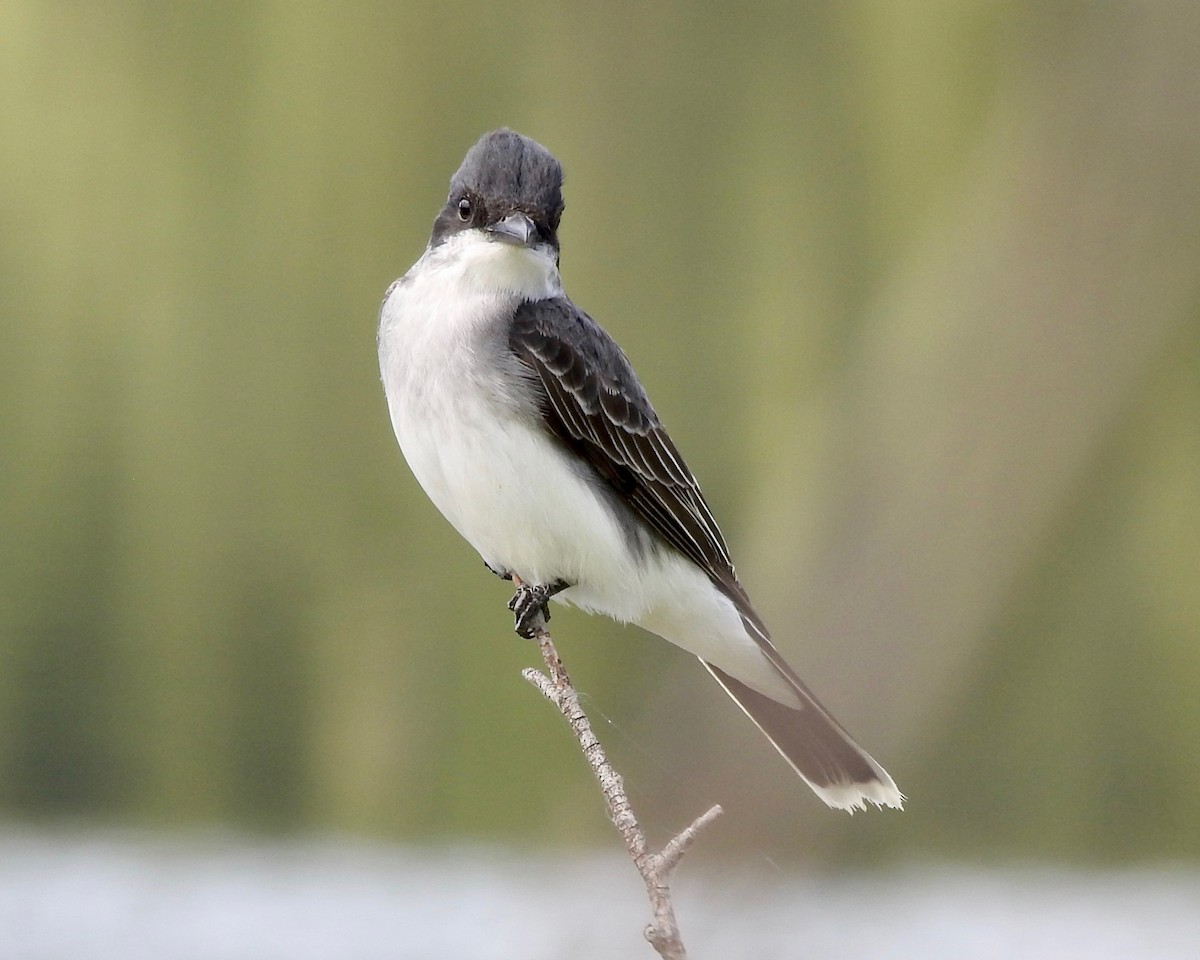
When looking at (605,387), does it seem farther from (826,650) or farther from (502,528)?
(826,650)

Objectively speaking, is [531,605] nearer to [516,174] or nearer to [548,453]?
[548,453]

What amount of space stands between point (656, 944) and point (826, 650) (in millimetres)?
384

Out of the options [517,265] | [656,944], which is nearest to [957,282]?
[517,265]

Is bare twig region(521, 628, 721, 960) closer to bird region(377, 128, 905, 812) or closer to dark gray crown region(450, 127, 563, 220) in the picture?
bird region(377, 128, 905, 812)

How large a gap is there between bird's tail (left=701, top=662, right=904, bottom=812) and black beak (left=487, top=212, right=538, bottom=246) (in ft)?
1.29

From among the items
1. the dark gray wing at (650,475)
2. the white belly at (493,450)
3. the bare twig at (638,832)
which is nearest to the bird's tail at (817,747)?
the dark gray wing at (650,475)

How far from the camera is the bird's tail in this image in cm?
105

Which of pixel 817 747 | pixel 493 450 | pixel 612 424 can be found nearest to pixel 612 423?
pixel 612 424

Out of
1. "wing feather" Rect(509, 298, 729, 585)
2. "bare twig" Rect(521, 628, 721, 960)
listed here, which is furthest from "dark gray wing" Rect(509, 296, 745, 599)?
"bare twig" Rect(521, 628, 721, 960)

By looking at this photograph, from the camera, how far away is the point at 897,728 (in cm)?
80

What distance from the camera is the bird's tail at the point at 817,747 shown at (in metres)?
1.05

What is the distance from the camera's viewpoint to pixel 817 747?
1098 millimetres

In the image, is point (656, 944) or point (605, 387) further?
point (605, 387)

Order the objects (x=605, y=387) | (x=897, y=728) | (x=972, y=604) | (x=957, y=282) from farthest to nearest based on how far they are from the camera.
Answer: (x=957, y=282) < (x=605, y=387) < (x=972, y=604) < (x=897, y=728)
